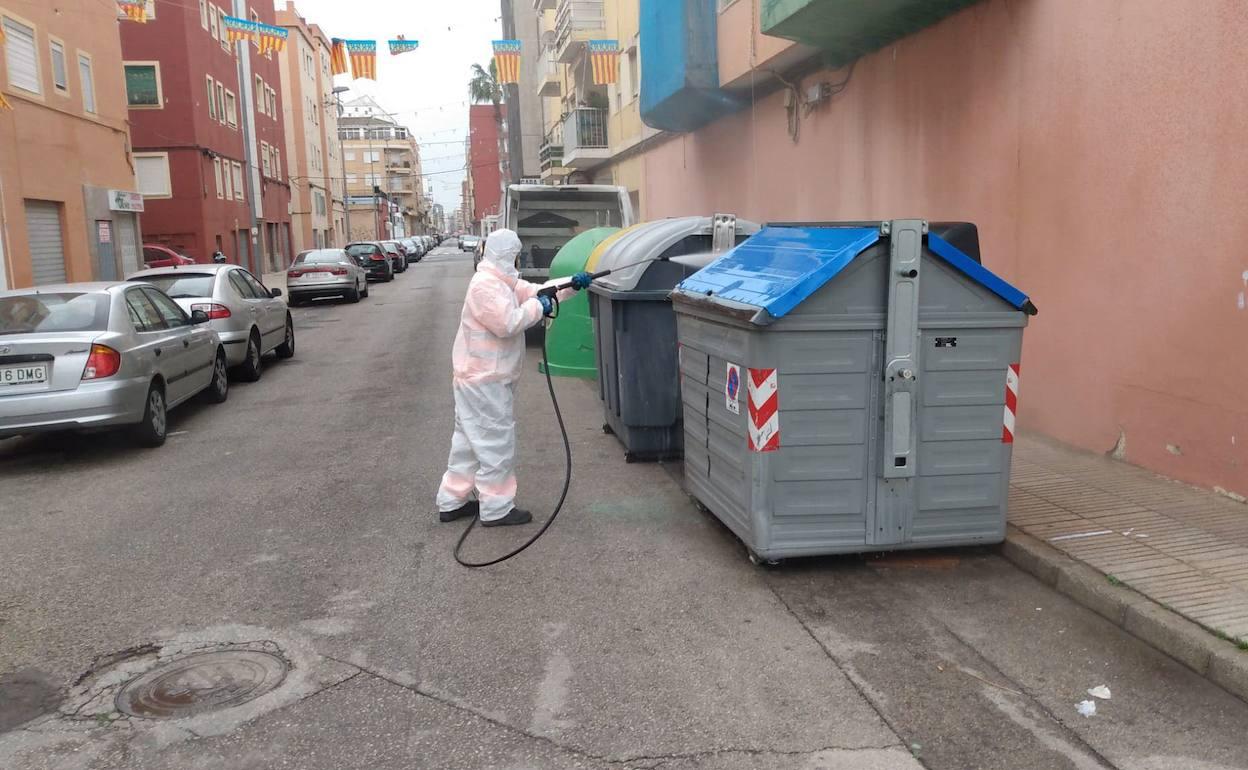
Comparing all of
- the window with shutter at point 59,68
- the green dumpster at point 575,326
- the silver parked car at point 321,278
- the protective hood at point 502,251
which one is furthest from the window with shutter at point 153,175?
the protective hood at point 502,251

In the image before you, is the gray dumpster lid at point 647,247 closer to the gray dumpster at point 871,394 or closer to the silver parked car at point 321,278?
the gray dumpster at point 871,394

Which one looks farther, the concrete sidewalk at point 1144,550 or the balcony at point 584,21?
the balcony at point 584,21

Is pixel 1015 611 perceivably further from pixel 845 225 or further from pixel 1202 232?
pixel 1202 232

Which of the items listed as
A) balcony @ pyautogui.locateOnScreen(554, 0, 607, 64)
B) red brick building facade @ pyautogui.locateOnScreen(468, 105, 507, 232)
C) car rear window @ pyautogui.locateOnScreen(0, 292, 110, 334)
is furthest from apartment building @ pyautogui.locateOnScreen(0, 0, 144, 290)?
red brick building facade @ pyautogui.locateOnScreen(468, 105, 507, 232)

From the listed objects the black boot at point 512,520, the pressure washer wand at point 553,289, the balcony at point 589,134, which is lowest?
the black boot at point 512,520

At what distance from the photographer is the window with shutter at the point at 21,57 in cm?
1783

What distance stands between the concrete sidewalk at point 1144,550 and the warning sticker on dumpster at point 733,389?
1678 millimetres

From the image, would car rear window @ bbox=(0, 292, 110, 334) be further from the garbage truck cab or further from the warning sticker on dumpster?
the garbage truck cab

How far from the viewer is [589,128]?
2950 cm

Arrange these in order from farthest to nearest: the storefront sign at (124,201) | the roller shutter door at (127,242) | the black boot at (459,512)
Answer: the roller shutter door at (127,242) → the storefront sign at (124,201) → the black boot at (459,512)

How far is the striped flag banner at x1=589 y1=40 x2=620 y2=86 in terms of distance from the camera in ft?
78.7

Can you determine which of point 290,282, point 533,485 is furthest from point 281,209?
point 533,485

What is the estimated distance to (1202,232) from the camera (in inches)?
228

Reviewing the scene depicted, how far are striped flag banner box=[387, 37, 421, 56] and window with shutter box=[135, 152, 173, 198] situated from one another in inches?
607
